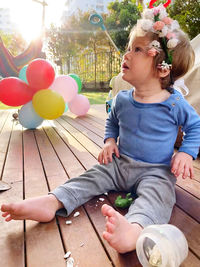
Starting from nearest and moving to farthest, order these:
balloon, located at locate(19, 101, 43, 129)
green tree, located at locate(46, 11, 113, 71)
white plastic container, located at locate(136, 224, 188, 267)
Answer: white plastic container, located at locate(136, 224, 188, 267)
balloon, located at locate(19, 101, 43, 129)
green tree, located at locate(46, 11, 113, 71)

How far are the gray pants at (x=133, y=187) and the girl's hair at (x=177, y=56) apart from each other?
364 millimetres

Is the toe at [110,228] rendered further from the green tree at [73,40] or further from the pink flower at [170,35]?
the green tree at [73,40]

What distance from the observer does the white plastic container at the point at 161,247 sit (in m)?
0.58


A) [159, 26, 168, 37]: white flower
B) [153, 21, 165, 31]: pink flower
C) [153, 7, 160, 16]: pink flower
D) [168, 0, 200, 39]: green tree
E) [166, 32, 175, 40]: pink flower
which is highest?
[168, 0, 200, 39]: green tree

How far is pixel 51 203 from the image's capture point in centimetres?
92

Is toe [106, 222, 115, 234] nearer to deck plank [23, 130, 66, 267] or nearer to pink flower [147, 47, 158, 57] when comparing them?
deck plank [23, 130, 66, 267]

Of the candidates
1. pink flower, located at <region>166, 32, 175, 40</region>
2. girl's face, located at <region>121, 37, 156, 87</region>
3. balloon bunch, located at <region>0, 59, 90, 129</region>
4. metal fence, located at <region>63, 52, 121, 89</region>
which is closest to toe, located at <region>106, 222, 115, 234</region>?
girl's face, located at <region>121, 37, 156, 87</region>

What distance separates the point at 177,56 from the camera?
3.40 ft

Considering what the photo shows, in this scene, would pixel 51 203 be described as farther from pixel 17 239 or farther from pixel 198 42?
pixel 198 42

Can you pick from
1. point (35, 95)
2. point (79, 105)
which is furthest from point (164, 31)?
point (79, 105)

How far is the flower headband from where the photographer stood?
38.4 inches

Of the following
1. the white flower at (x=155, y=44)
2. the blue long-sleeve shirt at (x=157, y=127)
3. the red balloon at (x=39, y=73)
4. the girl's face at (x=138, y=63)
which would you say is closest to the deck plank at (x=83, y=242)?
the blue long-sleeve shirt at (x=157, y=127)

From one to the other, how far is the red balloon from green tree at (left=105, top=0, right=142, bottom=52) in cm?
678

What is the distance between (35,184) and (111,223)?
630 millimetres
